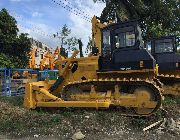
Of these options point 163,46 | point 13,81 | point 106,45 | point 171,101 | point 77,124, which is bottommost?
point 77,124

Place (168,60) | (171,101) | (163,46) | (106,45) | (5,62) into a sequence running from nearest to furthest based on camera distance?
(106,45)
(171,101)
(168,60)
(163,46)
(5,62)

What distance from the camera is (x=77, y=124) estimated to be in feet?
33.1

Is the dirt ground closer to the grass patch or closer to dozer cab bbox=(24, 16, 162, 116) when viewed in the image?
dozer cab bbox=(24, 16, 162, 116)

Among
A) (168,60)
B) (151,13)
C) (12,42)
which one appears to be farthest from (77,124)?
(12,42)

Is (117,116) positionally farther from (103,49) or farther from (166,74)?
(166,74)

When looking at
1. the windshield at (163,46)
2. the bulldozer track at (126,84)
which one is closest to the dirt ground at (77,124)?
the bulldozer track at (126,84)

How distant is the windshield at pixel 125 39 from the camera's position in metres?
11.8

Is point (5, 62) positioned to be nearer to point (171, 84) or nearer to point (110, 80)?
point (171, 84)

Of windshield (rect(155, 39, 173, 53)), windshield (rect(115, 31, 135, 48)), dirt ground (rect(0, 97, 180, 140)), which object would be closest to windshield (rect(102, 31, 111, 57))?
windshield (rect(115, 31, 135, 48))

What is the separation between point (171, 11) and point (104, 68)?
58.7 feet

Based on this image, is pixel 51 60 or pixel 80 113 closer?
pixel 80 113

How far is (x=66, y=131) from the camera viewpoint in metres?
9.62

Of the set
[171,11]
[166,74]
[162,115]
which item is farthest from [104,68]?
[171,11]

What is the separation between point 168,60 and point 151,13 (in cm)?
1203
